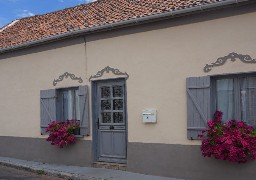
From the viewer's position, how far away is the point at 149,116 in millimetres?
8461

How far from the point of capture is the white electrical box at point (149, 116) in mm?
8398

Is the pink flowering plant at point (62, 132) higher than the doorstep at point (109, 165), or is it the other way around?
the pink flowering plant at point (62, 132)

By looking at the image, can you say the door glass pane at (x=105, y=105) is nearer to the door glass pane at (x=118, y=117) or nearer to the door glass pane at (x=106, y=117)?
the door glass pane at (x=106, y=117)

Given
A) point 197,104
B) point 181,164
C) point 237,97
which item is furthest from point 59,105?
point 237,97

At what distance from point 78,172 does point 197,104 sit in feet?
11.7

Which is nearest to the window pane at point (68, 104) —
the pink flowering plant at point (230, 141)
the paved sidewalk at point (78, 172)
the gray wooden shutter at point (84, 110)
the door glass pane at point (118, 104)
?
the gray wooden shutter at point (84, 110)

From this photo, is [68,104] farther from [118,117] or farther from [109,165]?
[109,165]

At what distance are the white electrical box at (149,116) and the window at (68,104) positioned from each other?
2475mm

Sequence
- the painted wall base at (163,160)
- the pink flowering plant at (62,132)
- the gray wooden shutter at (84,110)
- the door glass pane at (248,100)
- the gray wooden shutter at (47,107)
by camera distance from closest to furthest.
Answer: the door glass pane at (248,100) < the painted wall base at (163,160) < the gray wooden shutter at (84,110) < the pink flowering plant at (62,132) < the gray wooden shutter at (47,107)

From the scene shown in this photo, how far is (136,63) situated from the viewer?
29.0ft

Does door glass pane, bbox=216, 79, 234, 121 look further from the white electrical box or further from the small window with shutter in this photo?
the small window with shutter

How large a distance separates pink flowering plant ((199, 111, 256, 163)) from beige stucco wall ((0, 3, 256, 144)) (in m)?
0.60

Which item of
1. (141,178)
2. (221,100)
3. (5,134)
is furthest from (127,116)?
(5,134)

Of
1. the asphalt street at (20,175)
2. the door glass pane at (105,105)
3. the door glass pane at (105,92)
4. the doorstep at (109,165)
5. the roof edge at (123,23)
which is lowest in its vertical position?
the asphalt street at (20,175)
